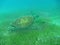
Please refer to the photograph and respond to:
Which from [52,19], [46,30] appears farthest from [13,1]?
[46,30]

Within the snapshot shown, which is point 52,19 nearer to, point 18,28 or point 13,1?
point 18,28

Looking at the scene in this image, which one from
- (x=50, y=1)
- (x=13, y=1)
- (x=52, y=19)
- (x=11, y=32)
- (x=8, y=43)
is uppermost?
(x=13, y=1)

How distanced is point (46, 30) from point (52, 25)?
0.48 m

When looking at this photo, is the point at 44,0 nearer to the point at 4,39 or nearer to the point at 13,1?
the point at 13,1

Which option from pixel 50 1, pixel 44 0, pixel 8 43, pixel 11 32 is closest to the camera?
pixel 8 43

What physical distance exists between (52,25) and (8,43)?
1.89 meters

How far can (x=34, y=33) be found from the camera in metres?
5.48

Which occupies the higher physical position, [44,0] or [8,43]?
[44,0]

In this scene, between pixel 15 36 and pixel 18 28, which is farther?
pixel 18 28

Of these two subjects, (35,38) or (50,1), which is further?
(50,1)

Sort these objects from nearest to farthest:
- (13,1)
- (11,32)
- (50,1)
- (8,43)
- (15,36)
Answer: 1. (8,43)
2. (15,36)
3. (11,32)
4. (50,1)
5. (13,1)

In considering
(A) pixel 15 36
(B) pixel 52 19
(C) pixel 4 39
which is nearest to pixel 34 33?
(A) pixel 15 36

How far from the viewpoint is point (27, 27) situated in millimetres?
5840

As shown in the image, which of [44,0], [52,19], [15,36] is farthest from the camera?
[44,0]
